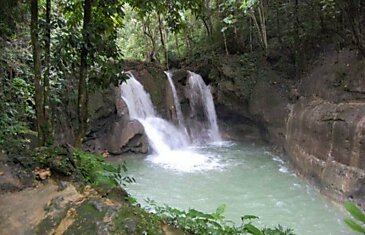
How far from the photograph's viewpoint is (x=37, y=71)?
4086 mm

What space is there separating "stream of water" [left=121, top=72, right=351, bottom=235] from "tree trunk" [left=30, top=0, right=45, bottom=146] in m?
3.01

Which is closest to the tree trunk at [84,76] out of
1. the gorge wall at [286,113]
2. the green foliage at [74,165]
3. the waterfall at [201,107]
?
the green foliage at [74,165]

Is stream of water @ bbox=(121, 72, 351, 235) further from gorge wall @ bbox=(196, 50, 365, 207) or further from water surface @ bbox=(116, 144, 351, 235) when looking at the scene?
gorge wall @ bbox=(196, 50, 365, 207)

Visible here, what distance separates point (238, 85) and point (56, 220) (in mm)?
10085

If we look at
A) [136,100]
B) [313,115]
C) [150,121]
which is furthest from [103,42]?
[136,100]

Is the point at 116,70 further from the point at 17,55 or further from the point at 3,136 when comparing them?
the point at 17,55

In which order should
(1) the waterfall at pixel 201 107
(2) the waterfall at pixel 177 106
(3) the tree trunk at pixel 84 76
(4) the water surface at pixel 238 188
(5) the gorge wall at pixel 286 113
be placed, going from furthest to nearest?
1. (1) the waterfall at pixel 201 107
2. (2) the waterfall at pixel 177 106
3. (5) the gorge wall at pixel 286 113
4. (4) the water surface at pixel 238 188
5. (3) the tree trunk at pixel 84 76

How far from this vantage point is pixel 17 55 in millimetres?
6363

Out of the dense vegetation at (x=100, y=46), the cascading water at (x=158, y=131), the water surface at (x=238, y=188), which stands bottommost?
the water surface at (x=238, y=188)

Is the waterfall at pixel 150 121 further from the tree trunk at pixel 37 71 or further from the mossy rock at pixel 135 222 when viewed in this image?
the mossy rock at pixel 135 222

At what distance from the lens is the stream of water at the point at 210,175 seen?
612cm

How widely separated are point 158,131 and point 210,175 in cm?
354

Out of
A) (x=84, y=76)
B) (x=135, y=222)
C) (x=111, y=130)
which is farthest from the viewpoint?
(x=111, y=130)

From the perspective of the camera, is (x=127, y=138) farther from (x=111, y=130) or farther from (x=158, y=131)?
(x=158, y=131)
